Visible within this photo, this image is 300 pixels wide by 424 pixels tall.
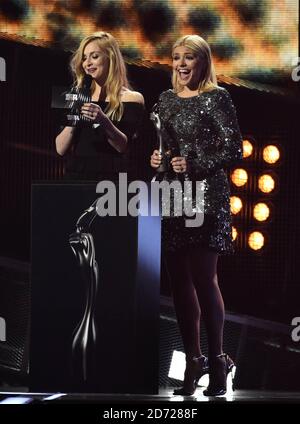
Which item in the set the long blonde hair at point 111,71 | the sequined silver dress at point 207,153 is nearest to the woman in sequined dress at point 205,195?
the sequined silver dress at point 207,153

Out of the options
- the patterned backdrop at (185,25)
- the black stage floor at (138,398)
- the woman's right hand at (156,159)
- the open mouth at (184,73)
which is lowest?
the black stage floor at (138,398)

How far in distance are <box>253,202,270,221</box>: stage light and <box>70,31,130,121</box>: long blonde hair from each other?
2.54 feet

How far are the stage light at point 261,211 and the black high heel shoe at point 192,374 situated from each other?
729 millimetres

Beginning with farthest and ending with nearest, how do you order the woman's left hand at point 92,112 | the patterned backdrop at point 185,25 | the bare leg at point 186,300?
the patterned backdrop at point 185,25, the bare leg at point 186,300, the woman's left hand at point 92,112

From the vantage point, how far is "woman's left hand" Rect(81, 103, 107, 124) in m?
3.58

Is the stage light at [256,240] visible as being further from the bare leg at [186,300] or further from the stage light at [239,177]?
the bare leg at [186,300]

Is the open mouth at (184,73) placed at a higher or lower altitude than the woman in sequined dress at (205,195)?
higher

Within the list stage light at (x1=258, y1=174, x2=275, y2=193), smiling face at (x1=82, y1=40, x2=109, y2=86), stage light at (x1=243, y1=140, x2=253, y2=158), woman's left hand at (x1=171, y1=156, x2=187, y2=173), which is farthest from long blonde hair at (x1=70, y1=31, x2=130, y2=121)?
stage light at (x1=258, y1=174, x2=275, y2=193)

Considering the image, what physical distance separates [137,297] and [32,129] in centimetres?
107

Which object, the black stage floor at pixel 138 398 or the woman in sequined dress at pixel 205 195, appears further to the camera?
the woman in sequined dress at pixel 205 195

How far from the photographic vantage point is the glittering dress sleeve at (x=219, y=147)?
3.61 m

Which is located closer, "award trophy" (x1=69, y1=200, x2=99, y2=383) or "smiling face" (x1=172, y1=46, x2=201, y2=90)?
"award trophy" (x1=69, y1=200, x2=99, y2=383)

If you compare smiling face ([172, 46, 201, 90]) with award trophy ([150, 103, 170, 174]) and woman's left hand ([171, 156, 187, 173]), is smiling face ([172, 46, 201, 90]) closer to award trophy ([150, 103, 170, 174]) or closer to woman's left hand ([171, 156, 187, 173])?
award trophy ([150, 103, 170, 174])

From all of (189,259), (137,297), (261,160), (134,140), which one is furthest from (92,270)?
(261,160)
